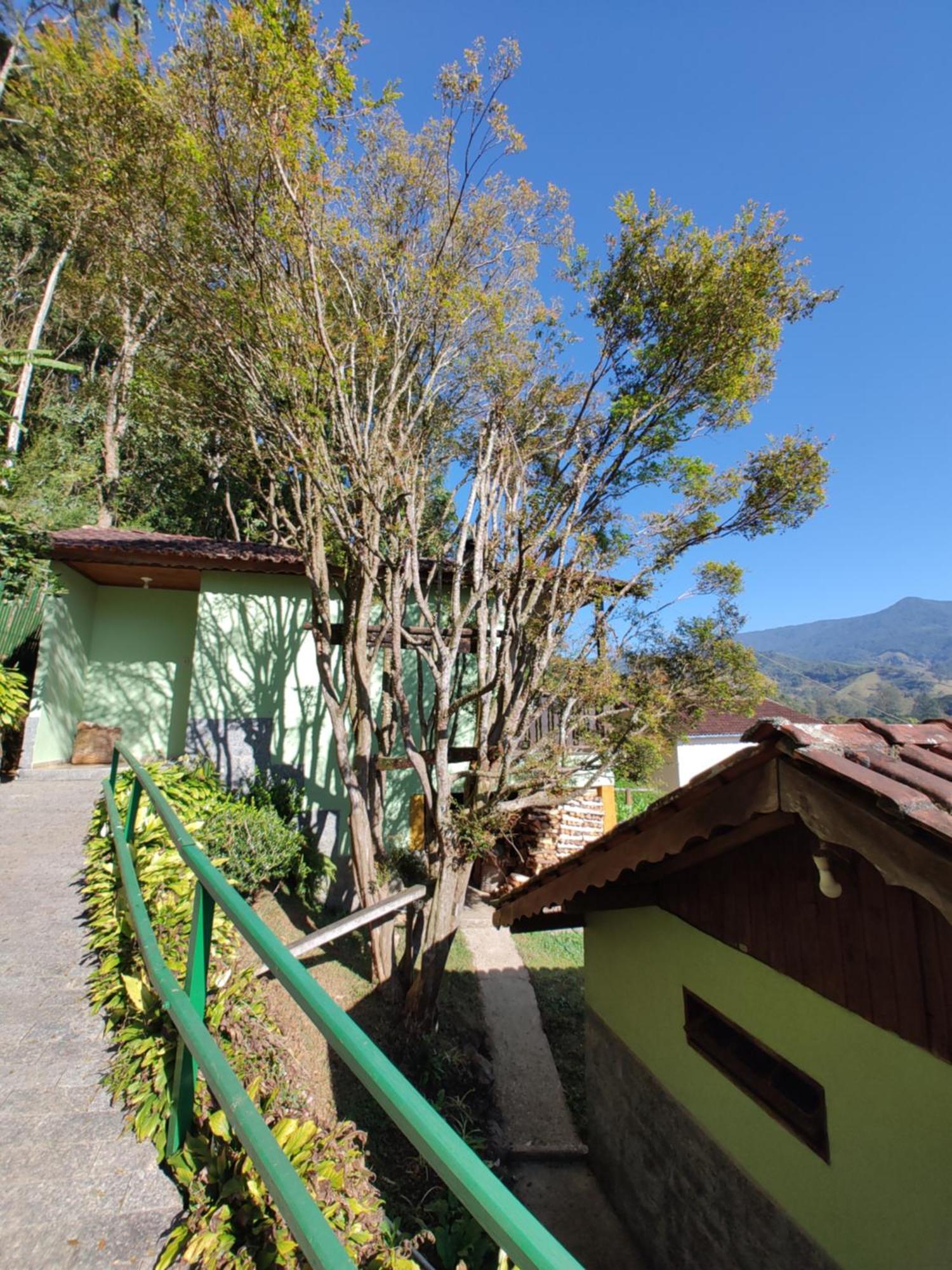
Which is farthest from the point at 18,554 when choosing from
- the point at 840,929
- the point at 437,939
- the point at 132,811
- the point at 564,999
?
the point at 564,999

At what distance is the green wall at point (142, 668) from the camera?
11438 mm

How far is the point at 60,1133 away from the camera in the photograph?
2111 mm

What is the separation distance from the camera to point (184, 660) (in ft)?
38.6

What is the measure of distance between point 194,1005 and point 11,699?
8.67 m

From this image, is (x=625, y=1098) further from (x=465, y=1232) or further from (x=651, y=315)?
(x=651, y=315)

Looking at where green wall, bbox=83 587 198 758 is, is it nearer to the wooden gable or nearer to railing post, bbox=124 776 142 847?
A: railing post, bbox=124 776 142 847

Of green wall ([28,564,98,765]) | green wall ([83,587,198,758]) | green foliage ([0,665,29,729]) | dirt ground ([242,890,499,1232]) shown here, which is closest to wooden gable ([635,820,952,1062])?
dirt ground ([242,890,499,1232])

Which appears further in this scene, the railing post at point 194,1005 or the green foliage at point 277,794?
the green foliage at point 277,794

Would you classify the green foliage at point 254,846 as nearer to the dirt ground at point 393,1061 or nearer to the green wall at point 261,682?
the dirt ground at point 393,1061

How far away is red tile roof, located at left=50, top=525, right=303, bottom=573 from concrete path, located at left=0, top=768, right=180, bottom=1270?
6.44m

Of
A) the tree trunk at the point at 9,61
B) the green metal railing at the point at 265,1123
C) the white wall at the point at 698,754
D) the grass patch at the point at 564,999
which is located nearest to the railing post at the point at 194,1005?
the green metal railing at the point at 265,1123

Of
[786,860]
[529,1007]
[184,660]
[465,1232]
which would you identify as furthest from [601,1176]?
[184,660]

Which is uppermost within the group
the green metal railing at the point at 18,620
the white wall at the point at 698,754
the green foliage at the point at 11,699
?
the green metal railing at the point at 18,620

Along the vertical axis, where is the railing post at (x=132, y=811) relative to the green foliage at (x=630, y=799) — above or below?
above
